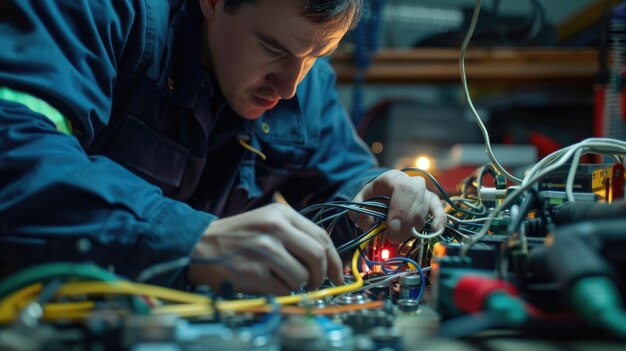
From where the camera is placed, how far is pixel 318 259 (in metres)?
0.64

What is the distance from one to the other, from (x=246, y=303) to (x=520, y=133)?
2.20m

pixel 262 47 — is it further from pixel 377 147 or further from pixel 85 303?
pixel 377 147

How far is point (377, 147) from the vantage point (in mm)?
2541

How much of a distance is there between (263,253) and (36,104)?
40cm

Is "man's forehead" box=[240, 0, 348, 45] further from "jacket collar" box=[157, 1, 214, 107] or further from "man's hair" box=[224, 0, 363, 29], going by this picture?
"jacket collar" box=[157, 1, 214, 107]

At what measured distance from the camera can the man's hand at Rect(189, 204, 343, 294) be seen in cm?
63

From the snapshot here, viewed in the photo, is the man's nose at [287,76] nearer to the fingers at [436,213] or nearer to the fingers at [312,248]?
the fingers at [436,213]

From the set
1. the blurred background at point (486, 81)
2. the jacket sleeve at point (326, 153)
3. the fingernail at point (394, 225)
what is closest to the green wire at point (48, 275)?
the fingernail at point (394, 225)

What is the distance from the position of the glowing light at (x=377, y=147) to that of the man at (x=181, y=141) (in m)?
0.94

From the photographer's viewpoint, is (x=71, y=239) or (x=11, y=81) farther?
(x=11, y=81)

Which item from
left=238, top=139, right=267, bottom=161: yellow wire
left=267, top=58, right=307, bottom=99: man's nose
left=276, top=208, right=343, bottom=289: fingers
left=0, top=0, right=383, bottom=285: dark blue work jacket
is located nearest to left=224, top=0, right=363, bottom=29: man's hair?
left=267, top=58, right=307, bottom=99: man's nose

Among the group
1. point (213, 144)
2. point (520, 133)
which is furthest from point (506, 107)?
point (213, 144)

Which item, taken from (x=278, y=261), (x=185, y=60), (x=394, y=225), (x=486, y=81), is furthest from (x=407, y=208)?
(x=486, y=81)

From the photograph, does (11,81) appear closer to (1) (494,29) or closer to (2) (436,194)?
(2) (436,194)
